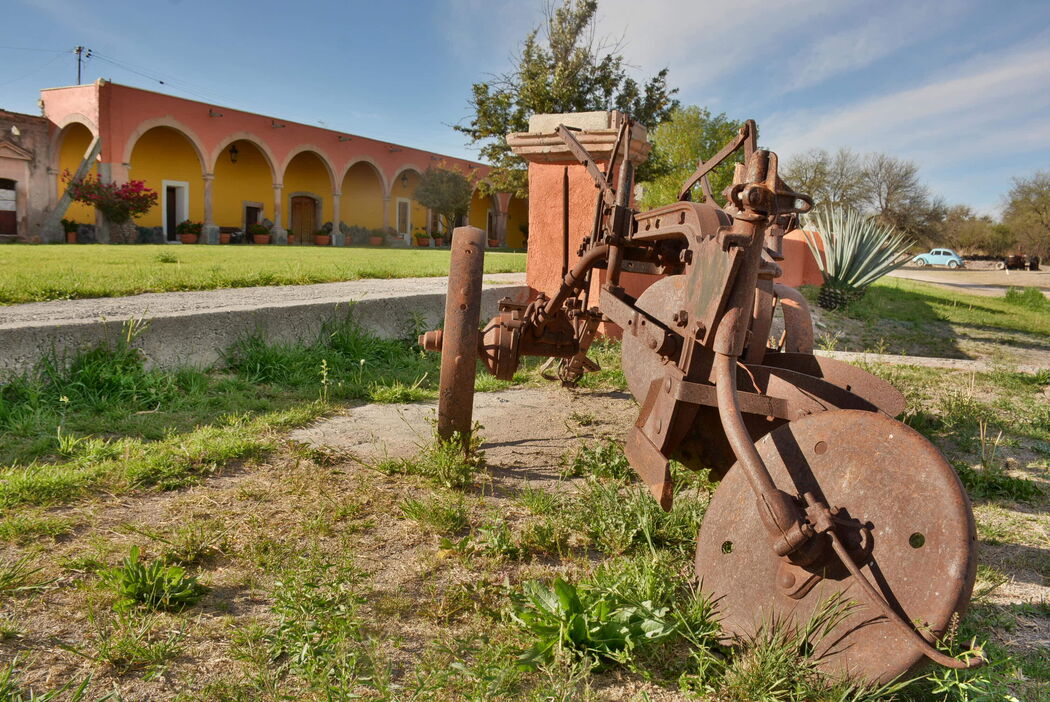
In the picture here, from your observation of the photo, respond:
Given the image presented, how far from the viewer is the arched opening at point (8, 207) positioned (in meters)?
20.7

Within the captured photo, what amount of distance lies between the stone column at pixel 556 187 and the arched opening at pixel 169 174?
69.4 ft

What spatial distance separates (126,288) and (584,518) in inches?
181

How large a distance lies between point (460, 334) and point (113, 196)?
852 inches

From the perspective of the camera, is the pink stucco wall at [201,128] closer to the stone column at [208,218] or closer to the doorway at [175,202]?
the stone column at [208,218]

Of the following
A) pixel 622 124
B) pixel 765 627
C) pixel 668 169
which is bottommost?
pixel 765 627

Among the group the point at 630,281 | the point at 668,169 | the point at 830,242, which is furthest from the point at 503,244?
the point at 630,281

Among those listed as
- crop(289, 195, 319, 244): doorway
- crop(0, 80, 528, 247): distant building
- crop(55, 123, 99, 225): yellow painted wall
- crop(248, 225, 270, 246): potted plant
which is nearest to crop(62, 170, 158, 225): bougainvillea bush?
crop(0, 80, 528, 247): distant building

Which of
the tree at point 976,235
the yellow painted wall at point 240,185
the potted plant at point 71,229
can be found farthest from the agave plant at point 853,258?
the tree at point 976,235

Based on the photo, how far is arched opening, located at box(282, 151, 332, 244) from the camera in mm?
29203

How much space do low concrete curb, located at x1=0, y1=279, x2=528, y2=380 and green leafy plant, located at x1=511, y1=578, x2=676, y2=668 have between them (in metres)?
2.32

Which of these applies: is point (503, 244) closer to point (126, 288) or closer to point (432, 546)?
point (126, 288)

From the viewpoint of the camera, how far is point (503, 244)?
3781 centimetres

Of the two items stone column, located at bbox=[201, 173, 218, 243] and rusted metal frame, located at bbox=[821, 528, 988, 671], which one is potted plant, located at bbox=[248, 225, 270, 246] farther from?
rusted metal frame, located at bbox=[821, 528, 988, 671]

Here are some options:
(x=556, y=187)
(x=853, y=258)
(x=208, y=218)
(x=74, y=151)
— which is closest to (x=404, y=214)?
(x=208, y=218)
